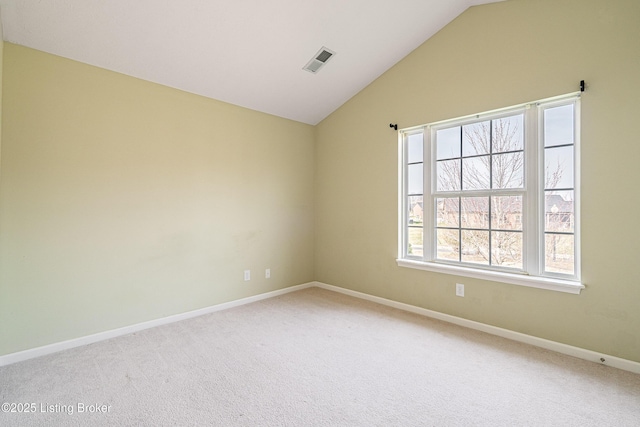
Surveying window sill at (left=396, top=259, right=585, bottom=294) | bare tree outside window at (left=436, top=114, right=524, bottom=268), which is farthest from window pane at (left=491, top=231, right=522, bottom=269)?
window sill at (left=396, top=259, right=585, bottom=294)

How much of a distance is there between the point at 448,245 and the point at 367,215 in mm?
1051

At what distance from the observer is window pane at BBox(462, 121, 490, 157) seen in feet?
9.50

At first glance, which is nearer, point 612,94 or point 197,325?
point 612,94

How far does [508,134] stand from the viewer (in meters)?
2.76

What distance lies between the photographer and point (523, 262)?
8.68 ft

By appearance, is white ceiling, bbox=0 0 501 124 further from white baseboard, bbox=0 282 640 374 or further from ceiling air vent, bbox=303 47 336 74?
white baseboard, bbox=0 282 640 374

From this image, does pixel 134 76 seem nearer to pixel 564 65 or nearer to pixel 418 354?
pixel 418 354

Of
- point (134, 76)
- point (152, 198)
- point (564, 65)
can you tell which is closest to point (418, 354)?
point (564, 65)

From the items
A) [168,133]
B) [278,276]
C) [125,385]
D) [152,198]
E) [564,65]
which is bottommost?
[125,385]

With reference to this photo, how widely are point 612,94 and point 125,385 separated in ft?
13.4

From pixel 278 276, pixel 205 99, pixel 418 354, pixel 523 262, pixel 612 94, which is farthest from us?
pixel 278 276

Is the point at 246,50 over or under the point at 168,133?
over

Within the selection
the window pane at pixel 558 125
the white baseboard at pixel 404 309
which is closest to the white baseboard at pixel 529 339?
the white baseboard at pixel 404 309

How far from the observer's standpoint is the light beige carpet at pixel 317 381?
1.65 meters
